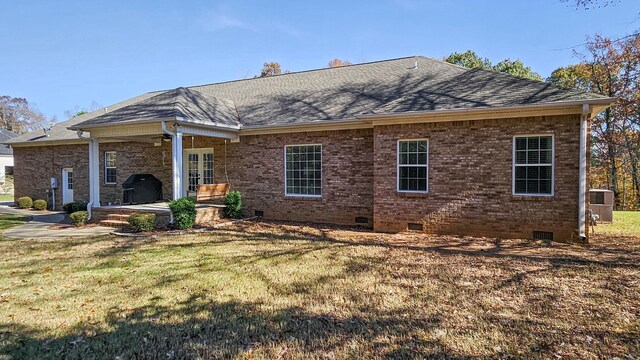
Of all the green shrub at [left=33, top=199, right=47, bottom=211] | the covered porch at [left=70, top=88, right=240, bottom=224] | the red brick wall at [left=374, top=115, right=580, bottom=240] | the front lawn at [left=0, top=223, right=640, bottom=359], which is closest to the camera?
the front lawn at [left=0, top=223, right=640, bottom=359]

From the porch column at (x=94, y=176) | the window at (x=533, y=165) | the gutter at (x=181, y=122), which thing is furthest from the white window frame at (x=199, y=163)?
the window at (x=533, y=165)

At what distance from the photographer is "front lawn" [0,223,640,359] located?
12.3 feet

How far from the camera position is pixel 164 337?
395 cm

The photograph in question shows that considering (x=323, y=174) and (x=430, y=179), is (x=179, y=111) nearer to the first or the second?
(x=323, y=174)

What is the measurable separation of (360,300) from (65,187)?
19.5 metres

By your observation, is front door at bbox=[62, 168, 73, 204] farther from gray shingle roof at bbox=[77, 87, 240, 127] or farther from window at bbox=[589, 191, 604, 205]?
window at bbox=[589, 191, 604, 205]

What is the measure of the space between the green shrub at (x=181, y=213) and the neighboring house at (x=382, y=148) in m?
0.40

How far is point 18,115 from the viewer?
6938 cm

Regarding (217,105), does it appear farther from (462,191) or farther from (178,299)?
(178,299)

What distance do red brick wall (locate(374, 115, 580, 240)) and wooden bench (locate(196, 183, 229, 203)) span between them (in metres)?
6.21

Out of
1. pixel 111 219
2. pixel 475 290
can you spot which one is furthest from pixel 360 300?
pixel 111 219

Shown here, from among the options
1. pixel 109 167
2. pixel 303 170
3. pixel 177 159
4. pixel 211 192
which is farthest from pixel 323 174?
pixel 109 167

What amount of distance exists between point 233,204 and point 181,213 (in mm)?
2331

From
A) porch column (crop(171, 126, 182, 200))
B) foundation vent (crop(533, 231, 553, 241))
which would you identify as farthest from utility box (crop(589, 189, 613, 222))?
porch column (crop(171, 126, 182, 200))
